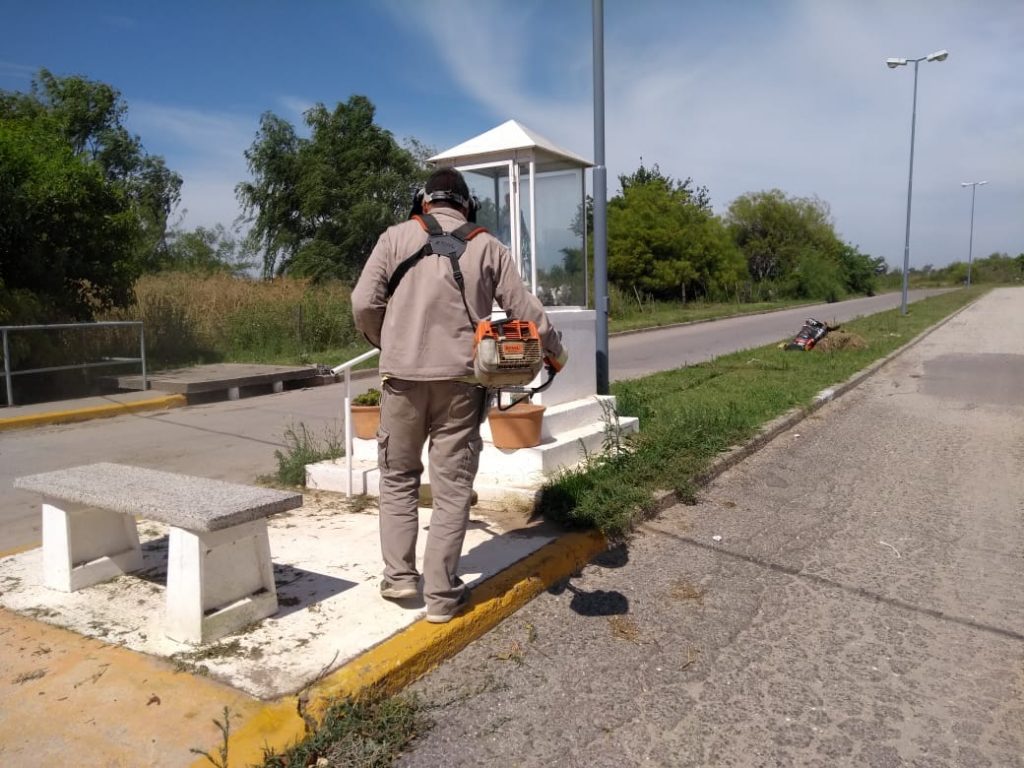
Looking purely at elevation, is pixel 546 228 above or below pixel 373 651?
above

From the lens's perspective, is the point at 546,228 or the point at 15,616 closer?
the point at 15,616

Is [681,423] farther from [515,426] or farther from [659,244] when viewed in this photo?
[659,244]

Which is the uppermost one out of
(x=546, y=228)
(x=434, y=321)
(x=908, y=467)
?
(x=546, y=228)

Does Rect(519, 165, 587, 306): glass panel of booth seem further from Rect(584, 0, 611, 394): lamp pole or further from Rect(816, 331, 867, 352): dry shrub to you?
Rect(816, 331, 867, 352): dry shrub

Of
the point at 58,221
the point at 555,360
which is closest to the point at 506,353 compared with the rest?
the point at 555,360

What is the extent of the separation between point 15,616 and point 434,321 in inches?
87.8

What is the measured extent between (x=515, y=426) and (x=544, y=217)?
6.50ft

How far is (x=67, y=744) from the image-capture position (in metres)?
2.63

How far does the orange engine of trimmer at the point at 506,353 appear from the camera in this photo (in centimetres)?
321

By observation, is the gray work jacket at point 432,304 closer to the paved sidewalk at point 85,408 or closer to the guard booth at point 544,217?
the guard booth at point 544,217

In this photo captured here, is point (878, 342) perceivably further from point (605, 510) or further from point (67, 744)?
point (67, 744)

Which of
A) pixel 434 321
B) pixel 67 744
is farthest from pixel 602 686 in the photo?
pixel 67 744

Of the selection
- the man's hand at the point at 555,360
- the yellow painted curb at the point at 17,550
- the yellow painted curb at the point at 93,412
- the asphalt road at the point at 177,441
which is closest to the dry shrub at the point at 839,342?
the asphalt road at the point at 177,441

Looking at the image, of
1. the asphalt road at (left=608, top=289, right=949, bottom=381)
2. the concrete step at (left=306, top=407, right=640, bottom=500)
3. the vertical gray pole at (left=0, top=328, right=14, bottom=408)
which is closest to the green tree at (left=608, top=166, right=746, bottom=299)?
the asphalt road at (left=608, top=289, right=949, bottom=381)
